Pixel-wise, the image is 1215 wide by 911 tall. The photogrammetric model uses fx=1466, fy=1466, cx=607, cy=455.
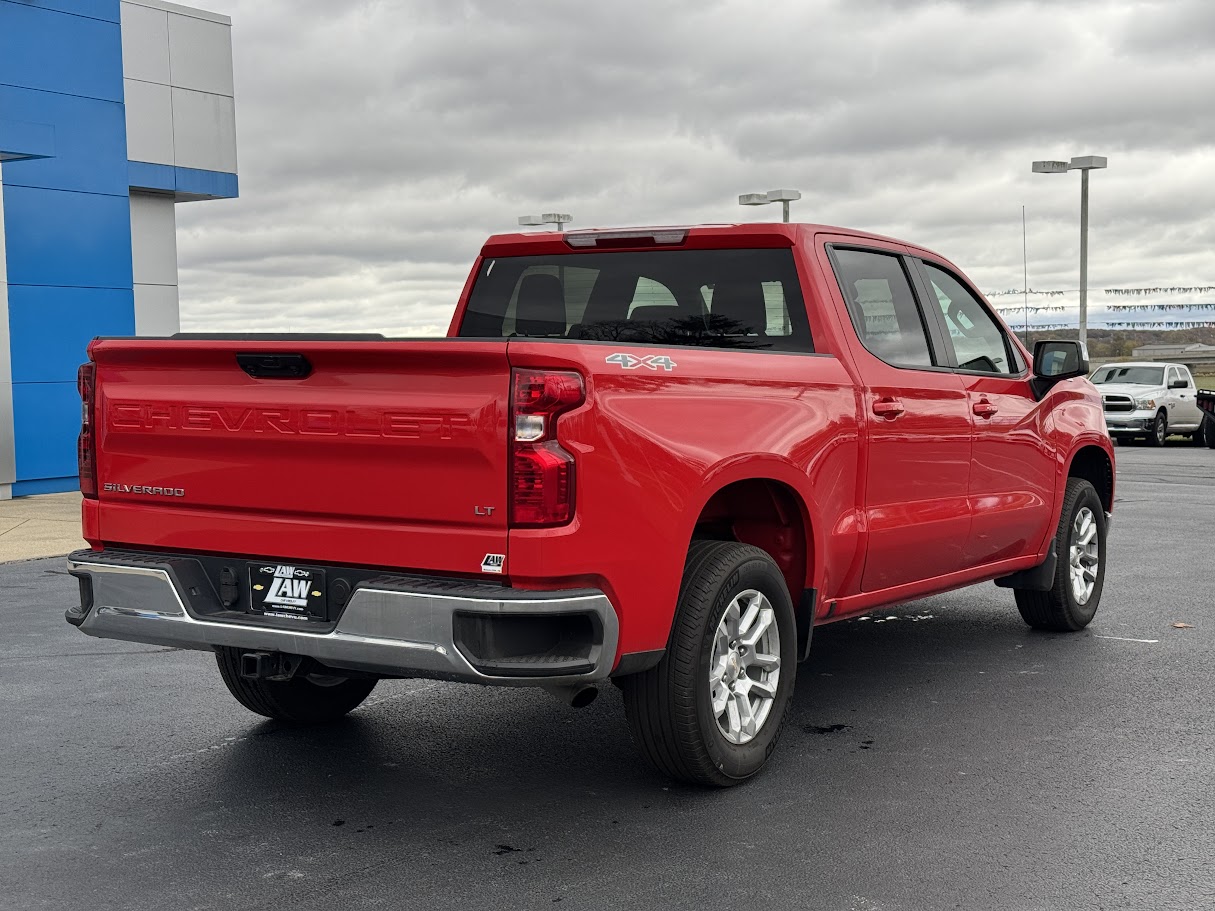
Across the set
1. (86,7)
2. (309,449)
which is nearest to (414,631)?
(309,449)

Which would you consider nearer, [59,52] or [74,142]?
[59,52]

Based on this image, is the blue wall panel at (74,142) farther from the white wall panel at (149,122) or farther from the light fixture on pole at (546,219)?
the light fixture on pole at (546,219)

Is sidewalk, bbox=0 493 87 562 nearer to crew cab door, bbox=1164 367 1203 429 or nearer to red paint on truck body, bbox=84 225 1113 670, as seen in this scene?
red paint on truck body, bbox=84 225 1113 670

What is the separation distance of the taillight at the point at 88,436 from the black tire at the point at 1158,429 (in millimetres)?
27897

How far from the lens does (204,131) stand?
75.7ft

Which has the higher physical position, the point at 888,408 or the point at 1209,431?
the point at 888,408

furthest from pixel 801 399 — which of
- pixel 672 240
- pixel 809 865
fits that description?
pixel 809 865

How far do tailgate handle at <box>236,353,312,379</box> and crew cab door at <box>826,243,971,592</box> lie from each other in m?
2.34

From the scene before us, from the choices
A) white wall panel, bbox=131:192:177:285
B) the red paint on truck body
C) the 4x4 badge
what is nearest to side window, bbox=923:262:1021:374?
the red paint on truck body

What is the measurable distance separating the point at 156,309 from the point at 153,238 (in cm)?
116

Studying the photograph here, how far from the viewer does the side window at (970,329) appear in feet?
22.8

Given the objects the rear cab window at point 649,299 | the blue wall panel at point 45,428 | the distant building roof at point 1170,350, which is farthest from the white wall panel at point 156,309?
the distant building roof at point 1170,350

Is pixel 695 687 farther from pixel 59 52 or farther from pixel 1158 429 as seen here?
pixel 1158 429

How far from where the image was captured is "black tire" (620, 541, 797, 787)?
4875 millimetres
